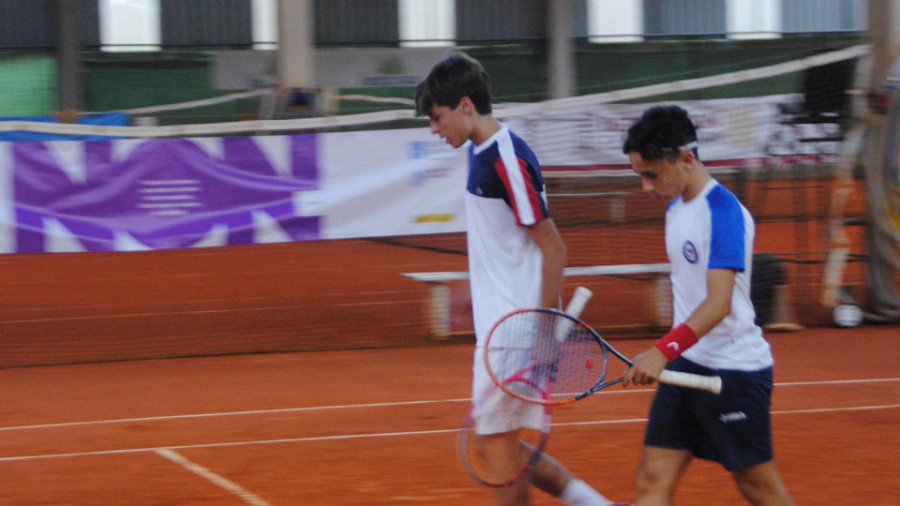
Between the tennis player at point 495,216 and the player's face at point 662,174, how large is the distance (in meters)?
0.36

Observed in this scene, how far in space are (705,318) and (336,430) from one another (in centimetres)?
354

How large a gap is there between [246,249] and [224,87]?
11956 mm

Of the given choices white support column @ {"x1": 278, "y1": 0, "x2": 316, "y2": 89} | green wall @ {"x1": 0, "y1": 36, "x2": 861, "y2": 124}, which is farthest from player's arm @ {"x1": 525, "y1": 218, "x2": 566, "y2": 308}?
green wall @ {"x1": 0, "y1": 36, "x2": 861, "y2": 124}

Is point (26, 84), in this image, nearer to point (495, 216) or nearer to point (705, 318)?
point (495, 216)

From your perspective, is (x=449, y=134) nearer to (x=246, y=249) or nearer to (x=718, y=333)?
(x=718, y=333)

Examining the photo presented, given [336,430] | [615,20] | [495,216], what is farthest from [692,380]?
[615,20]

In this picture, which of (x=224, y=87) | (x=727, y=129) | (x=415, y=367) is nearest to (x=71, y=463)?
(x=415, y=367)

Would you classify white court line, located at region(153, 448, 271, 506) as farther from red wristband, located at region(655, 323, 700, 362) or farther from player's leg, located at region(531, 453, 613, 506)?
red wristband, located at region(655, 323, 700, 362)

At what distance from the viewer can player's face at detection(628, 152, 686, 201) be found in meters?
3.29

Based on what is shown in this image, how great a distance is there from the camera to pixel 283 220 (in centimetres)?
919

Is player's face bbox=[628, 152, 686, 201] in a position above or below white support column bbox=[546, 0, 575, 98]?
below

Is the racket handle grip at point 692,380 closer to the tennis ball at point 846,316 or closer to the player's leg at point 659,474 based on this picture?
the player's leg at point 659,474

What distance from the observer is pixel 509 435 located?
368cm

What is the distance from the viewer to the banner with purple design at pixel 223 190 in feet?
29.1
